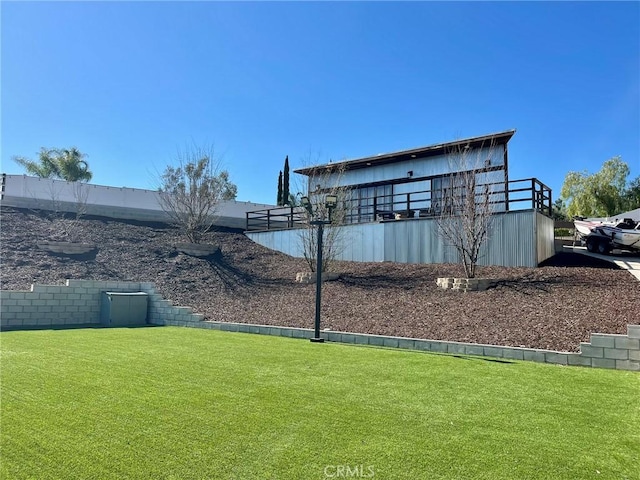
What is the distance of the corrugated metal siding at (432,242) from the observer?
12.6 m

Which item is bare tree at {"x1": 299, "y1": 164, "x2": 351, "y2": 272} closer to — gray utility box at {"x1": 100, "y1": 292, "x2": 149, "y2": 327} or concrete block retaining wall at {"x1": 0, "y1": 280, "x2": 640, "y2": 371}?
concrete block retaining wall at {"x1": 0, "y1": 280, "x2": 640, "y2": 371}

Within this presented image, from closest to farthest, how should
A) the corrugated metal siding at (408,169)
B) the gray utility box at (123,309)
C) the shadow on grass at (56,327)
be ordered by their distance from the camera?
the shadow on grass at (56,327) < the gray utility box at (123,309) < the corrugated metal siding at (408,169)

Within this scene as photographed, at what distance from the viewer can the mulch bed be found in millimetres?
8133

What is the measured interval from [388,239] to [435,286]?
434 centimetres

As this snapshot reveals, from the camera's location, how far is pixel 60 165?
25609mm

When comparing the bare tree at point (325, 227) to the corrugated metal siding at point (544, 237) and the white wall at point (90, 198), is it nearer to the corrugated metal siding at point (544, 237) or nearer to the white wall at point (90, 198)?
the corrugated metal siding at point (544, 237)

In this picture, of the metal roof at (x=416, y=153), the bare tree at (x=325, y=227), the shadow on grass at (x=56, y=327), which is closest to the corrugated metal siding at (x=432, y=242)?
the bare tree at (x=325, y=227)

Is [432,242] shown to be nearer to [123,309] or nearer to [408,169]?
[408,169]

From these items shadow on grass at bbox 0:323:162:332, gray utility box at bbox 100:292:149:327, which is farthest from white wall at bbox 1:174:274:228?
shadow on grass at bbox 0:323:162:332

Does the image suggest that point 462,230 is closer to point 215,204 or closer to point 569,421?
point 569,421

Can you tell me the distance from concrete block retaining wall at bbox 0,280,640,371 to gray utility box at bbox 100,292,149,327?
0.28m

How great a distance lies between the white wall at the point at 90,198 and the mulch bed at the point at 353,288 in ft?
3.36

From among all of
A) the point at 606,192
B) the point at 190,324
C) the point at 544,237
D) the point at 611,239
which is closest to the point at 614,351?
the point at 544,237

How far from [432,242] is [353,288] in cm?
359
